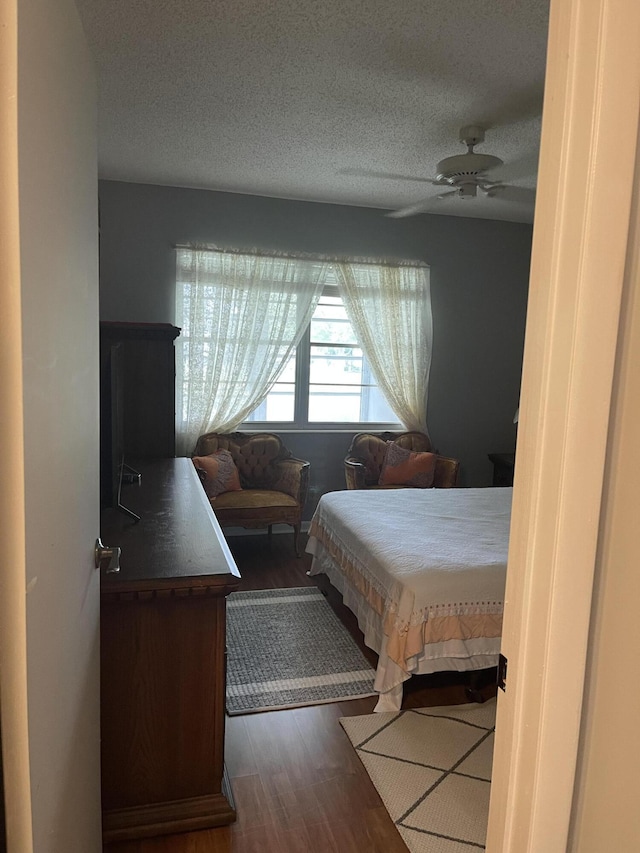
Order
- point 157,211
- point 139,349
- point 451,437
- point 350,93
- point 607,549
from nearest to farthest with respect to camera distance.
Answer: point 607,549 → point 350,93 → point 139,349 → point 157,211 → point 451,437

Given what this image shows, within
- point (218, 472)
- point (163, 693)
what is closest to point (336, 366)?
point (218, 472)

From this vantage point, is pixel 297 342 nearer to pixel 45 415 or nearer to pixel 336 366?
pixel 336 366

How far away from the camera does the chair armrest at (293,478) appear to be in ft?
15.0

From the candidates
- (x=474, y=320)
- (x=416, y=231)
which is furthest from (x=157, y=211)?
(x=474, y=320)

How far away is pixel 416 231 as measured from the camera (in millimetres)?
5207

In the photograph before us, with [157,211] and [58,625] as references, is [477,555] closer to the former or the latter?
[58,625]

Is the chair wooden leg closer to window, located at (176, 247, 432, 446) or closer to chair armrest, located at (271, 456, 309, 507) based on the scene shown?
chair armrest, located at (271, 456, 309, 507)

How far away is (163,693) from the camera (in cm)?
187

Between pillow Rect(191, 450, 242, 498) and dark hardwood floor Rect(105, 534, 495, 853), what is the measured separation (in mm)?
2075

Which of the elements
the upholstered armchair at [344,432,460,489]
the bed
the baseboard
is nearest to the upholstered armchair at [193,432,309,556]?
the upholstered armchair at [344,432,460,489]

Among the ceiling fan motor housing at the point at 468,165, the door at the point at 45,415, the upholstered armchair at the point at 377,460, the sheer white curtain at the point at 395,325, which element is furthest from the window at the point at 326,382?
the door at the point at 45,415

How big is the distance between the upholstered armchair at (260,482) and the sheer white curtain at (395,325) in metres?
1.08

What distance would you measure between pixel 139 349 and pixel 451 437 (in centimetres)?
292

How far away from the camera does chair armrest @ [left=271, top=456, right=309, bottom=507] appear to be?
4578 mm
